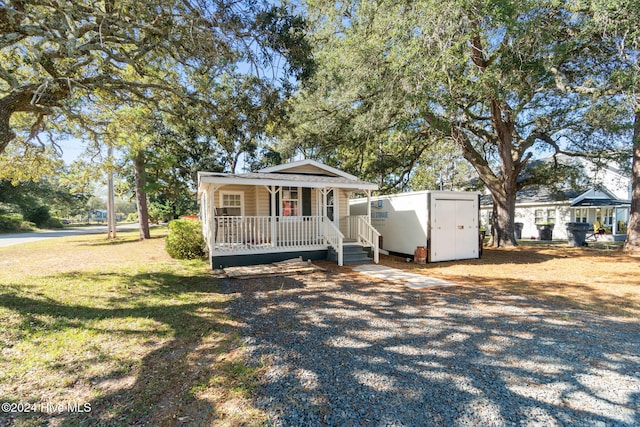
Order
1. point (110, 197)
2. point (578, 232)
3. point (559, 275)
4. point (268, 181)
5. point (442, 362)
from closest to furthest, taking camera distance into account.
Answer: point (442, 362) < point (559, 275) < point (268, 181) < point (578, 232) < point (110, 197)

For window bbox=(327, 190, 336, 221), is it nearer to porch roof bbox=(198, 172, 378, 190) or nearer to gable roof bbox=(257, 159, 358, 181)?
gable roof bbox=(257, 159, 358, 181)

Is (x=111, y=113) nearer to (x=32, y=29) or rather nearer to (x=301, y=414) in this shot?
(x=32, y=29)

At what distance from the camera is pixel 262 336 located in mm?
3797

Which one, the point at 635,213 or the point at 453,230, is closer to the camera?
the point at 453,230

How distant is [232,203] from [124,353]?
792 cm

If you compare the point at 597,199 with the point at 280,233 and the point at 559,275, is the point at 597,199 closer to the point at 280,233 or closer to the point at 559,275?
the point at 559,275

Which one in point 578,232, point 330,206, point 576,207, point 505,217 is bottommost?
point 578,232

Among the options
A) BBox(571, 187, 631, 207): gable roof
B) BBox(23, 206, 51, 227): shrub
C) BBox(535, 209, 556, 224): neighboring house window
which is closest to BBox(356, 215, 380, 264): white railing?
BBox(571, 187, 631, 207): gable roof

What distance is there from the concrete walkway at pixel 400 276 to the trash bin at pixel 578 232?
36.2 feet

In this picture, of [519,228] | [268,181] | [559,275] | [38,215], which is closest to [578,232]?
[519,228]

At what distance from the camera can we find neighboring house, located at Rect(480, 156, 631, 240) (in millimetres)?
17328

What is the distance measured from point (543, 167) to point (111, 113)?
19224mm

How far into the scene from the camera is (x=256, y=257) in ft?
28.6

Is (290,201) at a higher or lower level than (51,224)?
higher
